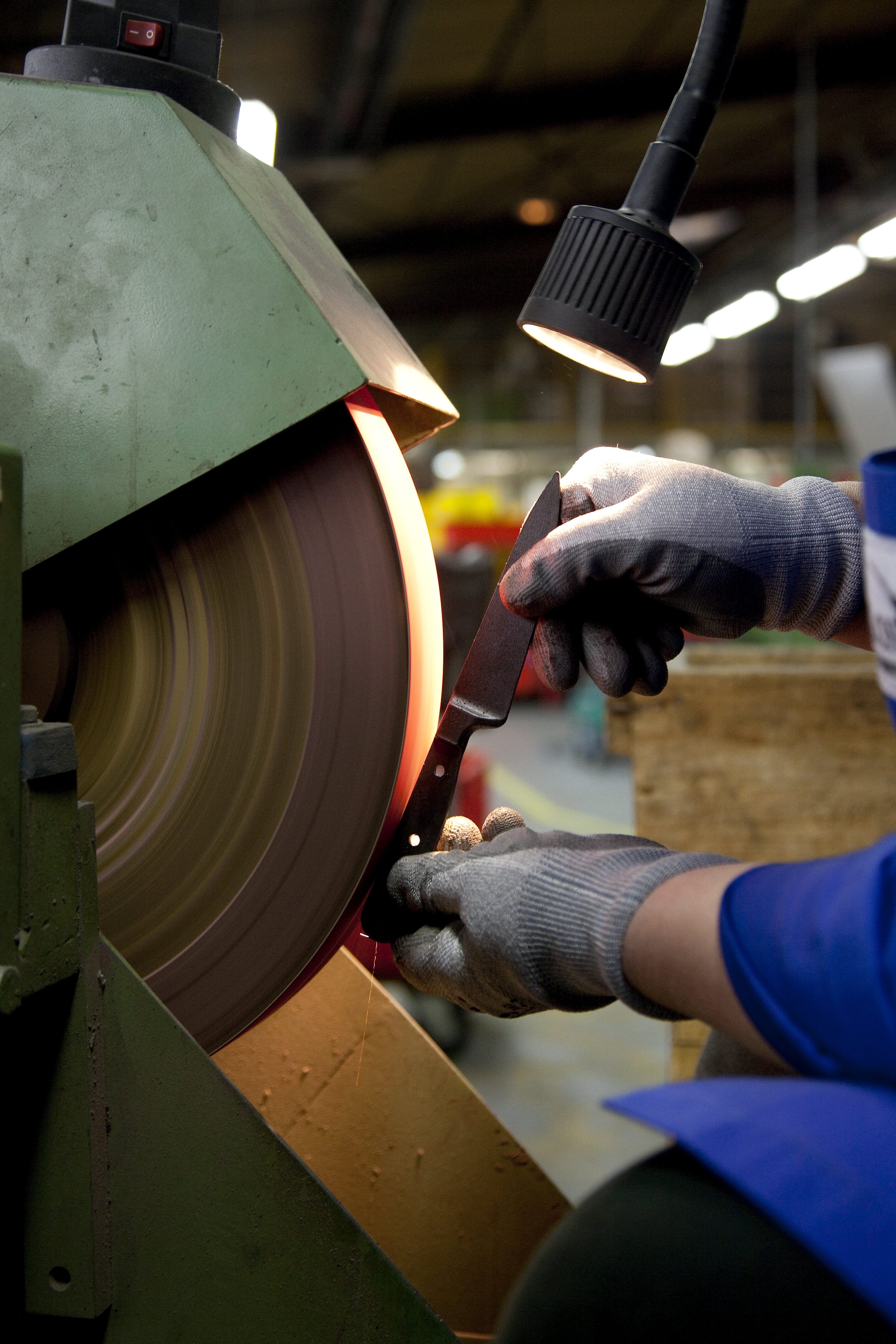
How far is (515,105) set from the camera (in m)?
4.88

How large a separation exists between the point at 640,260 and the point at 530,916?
0.50 metres

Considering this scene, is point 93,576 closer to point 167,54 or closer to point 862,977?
point 167,54

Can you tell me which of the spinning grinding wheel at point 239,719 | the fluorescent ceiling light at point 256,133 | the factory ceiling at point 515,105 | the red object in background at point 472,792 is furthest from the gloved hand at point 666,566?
the factory ceiling at point 515,105

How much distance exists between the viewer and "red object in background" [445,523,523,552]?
7.72 m

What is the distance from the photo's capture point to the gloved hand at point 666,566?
2.64 feet

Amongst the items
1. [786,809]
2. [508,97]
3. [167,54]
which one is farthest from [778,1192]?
[508,97]

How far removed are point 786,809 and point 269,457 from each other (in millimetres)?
1319

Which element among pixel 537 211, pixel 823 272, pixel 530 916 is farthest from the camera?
pixel 537 211

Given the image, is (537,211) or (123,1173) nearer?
(123,1173)

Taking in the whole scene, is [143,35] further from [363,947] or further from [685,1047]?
[685,1047]

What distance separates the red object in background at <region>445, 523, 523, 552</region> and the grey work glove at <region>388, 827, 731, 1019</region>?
6.77m

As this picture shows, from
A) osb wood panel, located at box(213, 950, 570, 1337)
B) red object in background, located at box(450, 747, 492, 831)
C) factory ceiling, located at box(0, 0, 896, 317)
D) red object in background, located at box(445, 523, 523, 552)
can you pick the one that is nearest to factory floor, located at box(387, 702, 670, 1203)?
red object in background, located at box(450, 747, 492, 831)

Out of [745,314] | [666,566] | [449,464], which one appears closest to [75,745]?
[666,566]

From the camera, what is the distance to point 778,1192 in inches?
16.3
